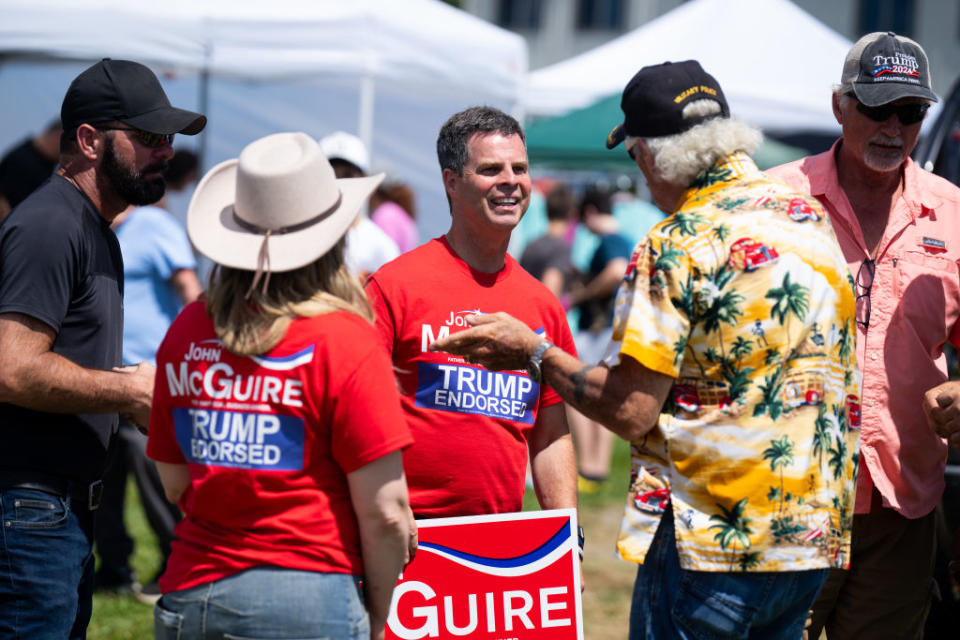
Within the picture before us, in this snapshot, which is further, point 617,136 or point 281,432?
point 617,136

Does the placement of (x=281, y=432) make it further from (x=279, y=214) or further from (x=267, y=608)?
(x=279, y=214)

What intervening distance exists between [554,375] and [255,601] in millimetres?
893

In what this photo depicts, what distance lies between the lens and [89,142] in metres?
3.12

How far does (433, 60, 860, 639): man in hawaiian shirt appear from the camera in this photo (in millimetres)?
2447

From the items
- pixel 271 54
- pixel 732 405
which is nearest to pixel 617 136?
pixel 732 405

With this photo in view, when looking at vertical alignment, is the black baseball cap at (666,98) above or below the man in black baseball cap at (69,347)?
above

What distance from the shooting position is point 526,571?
301cm

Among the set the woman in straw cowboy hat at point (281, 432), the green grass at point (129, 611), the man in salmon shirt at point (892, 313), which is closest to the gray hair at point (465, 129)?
the man in salmon shirt at point (892, 313)

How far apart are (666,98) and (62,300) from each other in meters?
1.64

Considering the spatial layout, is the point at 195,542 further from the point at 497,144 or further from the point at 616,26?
the point at 616,26

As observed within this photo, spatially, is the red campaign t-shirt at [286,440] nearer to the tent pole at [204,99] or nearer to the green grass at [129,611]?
the green grass at [129,611]

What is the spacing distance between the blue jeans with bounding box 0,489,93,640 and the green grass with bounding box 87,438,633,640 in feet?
7.66

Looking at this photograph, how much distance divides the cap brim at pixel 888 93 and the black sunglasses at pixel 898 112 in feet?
0.10

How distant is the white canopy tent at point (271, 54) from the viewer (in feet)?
23.4
